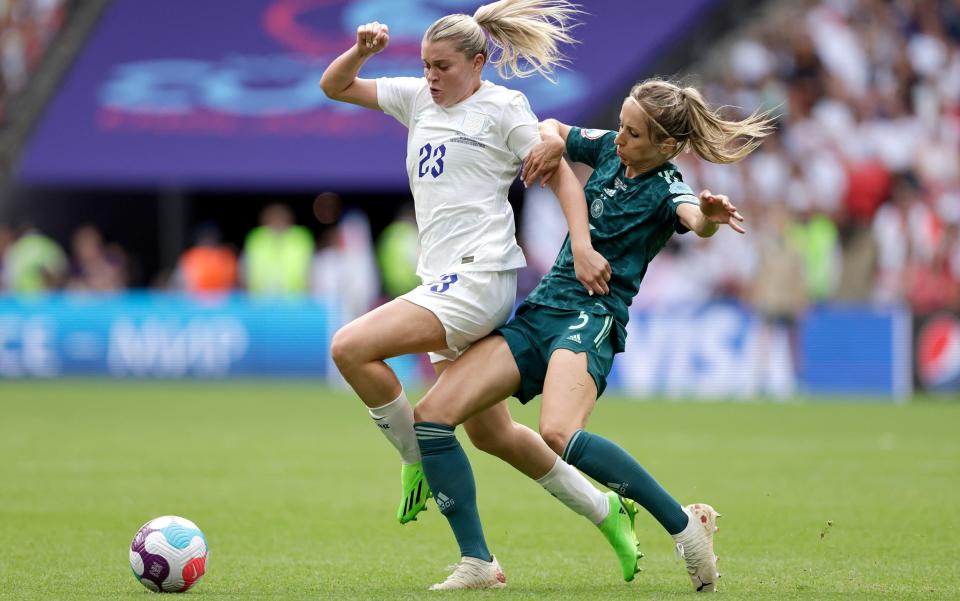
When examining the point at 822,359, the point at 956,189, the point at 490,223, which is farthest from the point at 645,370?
the point at 490,223

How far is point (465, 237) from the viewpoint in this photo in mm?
5992

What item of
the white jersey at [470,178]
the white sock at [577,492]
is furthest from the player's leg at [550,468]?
the white jersey at [470,178]

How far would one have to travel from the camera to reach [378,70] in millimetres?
20875

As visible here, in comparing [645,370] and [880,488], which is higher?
[880,488]

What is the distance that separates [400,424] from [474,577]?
0.69 metres

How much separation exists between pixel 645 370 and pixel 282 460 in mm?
7637

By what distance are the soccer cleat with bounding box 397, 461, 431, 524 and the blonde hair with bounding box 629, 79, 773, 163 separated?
5.44ft

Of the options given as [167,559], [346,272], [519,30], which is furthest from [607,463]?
[346,272]

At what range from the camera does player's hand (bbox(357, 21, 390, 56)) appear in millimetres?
6043

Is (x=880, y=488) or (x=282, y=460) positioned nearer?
(x=880, y=488)

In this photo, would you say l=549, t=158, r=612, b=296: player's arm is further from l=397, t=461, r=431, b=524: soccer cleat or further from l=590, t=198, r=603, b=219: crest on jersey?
l=397, t=461, r=431, b=524: soccer cleat

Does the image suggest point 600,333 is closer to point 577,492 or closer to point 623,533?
point 577,492

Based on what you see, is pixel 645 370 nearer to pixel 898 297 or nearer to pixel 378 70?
pixel 898 297

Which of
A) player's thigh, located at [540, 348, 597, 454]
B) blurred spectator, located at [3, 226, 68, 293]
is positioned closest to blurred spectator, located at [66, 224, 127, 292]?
blurred spectator, located at [3, 226, 68, 293]
